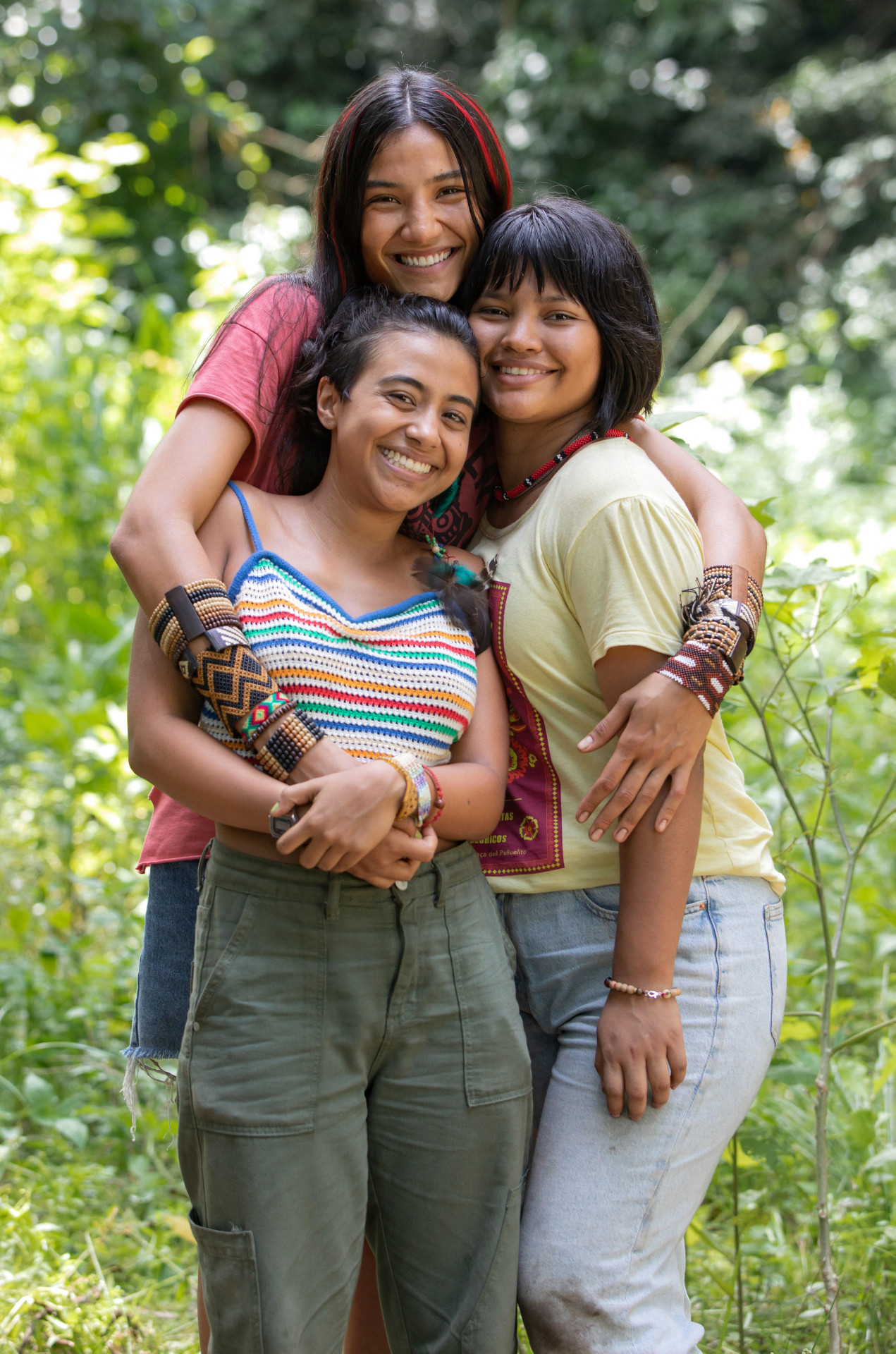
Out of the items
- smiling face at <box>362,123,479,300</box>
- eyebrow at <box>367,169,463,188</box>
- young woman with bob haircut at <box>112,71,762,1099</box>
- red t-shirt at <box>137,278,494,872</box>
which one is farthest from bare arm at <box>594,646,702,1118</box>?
eyebrow at <box>367,169,463,188</box>

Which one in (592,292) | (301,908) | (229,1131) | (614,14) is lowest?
(229,1131)

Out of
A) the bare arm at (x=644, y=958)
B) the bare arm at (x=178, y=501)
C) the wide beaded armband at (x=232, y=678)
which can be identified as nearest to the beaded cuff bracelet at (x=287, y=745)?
the wide beaded armband at (x=232, y=678)

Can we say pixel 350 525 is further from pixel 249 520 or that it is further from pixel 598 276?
pixel 598 276

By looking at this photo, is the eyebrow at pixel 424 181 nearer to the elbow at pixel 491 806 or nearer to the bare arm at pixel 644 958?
the bare arm at pixel 644 958

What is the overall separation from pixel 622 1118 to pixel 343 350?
122 centimetres

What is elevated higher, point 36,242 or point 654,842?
point 36,242

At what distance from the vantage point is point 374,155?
1902 millimetres

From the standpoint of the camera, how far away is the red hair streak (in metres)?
1.92

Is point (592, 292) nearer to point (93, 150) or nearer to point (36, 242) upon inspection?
point (36, 242)

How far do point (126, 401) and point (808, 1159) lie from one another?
4.45 meters

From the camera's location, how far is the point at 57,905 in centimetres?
338

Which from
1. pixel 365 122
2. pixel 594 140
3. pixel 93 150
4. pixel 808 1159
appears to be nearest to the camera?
pixel 365 122

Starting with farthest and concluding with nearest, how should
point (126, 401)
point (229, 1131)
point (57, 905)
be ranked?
point (126, 401), point (57, 905), point (229, 1131)

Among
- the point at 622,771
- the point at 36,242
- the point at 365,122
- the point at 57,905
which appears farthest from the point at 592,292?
the point at 36,242
